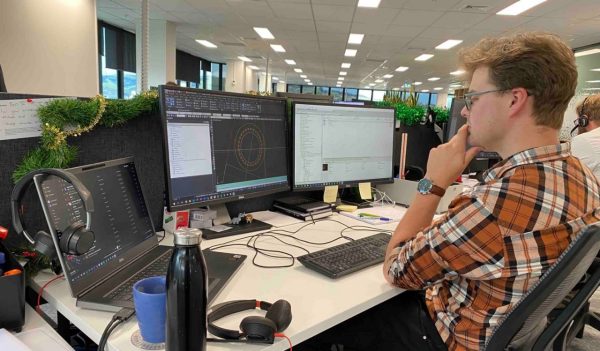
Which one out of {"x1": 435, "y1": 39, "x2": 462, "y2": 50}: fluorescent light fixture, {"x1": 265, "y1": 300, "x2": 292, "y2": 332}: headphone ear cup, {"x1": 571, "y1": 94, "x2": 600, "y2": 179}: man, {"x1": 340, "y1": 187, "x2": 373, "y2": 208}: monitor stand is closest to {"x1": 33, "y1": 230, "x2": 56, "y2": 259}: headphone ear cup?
{"x1": 265, "y1": 300, "x2": 292, "y2": 332}: headphone ear cup

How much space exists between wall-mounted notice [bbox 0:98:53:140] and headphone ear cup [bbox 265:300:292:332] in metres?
0.74

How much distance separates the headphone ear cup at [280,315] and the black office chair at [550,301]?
42 centimetres

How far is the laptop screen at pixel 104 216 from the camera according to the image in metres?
0.78

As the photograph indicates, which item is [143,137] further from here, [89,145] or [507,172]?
[507,172]

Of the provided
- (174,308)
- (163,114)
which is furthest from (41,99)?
(174,308)

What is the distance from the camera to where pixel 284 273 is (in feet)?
3.34

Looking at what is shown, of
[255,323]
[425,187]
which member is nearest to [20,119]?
[255,323]

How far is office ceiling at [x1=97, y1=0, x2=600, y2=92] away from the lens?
520 cm

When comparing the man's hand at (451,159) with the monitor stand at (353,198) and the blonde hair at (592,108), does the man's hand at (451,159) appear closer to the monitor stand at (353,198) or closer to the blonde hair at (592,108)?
the monitor stand at (353,198)

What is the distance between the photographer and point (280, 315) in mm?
738

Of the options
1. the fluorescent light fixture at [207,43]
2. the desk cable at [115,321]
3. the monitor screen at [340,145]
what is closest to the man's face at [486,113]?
the monitor screen at [340,145]

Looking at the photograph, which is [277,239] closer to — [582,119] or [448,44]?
[582,119]

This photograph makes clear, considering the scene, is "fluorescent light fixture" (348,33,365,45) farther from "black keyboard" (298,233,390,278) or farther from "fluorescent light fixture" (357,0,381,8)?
"black keyboard" (298,233,390,278)

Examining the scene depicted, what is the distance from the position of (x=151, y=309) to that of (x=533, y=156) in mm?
826
